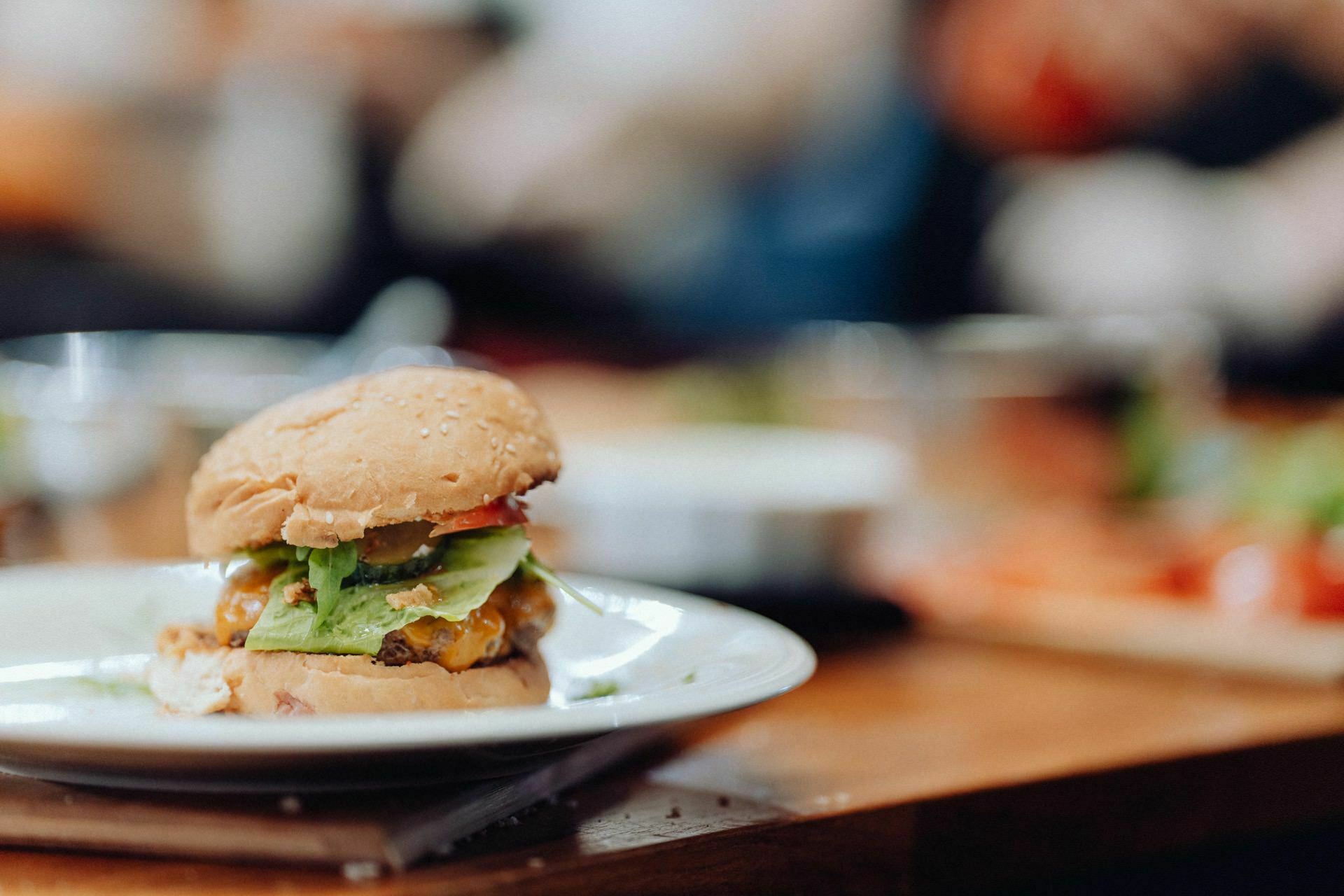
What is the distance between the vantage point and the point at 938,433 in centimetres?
360

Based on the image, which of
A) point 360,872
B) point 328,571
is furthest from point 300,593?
point 360,872

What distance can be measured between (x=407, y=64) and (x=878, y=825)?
4489mm

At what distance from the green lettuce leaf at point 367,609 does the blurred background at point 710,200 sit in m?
2.60

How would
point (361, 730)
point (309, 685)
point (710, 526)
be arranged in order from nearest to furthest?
1. point (361, 730)
2. point (309, 685)
3. point (710, 526)

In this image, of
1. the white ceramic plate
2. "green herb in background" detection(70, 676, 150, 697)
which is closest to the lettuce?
the white ceramic plate

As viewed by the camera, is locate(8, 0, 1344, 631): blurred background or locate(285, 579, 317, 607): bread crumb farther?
locate(8, 0, 1344, 631): blurred background

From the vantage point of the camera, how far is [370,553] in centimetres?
97

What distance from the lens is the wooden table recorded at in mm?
783

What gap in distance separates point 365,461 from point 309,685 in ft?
0.56

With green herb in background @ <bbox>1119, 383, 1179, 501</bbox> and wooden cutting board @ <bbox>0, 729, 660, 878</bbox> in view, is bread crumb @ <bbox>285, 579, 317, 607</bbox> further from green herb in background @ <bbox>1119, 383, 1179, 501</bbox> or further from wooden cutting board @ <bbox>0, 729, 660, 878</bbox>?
green herb in background @ <bbox>1119, 383, 1179, 501</bbox>

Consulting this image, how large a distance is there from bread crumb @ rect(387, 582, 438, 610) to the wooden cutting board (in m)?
0.15

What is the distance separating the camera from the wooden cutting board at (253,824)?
0.75 metres

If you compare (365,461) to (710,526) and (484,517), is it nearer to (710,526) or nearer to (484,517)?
(484,517)

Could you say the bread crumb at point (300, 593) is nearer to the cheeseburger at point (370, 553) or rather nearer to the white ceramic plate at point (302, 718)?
the cheeseburger at point (370, 553)
